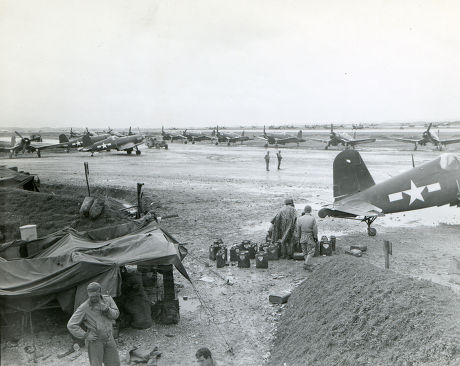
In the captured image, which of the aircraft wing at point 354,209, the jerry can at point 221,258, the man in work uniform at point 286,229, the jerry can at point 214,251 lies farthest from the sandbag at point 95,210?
the aircraft wing at point 354,209

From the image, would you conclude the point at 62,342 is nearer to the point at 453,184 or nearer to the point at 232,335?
the point at 232,335

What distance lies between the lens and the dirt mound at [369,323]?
4.53 meters

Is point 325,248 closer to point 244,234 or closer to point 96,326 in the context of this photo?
point 244,234

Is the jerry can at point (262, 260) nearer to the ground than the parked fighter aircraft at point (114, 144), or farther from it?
nearer to the ground

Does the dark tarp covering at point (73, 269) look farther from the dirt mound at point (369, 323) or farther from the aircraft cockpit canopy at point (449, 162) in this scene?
the aircraft cockpit canopy at point (449, 162)

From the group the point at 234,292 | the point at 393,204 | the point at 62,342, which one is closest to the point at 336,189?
the point at 393,204

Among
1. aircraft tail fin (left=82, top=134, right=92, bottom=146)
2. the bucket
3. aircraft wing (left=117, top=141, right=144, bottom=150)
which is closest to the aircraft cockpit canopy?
the bucket

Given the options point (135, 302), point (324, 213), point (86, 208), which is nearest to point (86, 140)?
point (86, 208)

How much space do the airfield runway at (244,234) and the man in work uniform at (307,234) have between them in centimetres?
48

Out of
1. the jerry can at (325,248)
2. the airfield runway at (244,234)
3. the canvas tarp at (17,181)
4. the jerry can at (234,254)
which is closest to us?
the airfield runway at (244,234)

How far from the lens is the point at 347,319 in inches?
227

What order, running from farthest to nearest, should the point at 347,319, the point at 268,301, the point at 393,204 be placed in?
the point at 393,204
the point at 268,301
the point at 347,319

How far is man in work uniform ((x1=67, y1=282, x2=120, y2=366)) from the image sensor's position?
5.43m

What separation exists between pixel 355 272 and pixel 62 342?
17.6ft
